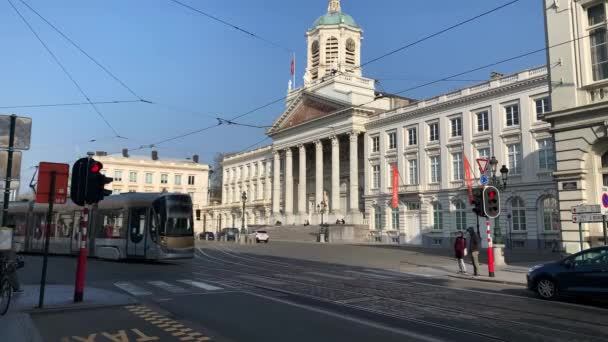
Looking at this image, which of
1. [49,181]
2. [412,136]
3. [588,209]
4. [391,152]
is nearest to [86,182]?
[49,181]

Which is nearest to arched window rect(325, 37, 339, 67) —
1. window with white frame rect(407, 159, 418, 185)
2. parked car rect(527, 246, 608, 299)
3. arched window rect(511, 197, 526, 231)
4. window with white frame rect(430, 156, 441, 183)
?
window with white frame rect(407, 159, 418, 185)

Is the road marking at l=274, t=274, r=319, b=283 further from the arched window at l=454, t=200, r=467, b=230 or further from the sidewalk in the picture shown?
the arched window at l=454, t=200, r=467, b=230

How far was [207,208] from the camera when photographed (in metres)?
102

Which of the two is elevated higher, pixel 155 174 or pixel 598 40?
pixel 155 174

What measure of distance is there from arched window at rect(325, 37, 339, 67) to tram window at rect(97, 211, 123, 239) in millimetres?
60645

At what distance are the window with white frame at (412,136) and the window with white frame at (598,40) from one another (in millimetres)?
35180

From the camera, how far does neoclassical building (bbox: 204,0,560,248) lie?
1713 inches

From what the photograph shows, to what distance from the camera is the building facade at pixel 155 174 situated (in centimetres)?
9194

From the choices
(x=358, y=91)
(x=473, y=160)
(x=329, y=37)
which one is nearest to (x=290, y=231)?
(x=358, y=91)

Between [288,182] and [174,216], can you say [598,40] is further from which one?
[288,182]

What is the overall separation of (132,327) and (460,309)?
6.75 m

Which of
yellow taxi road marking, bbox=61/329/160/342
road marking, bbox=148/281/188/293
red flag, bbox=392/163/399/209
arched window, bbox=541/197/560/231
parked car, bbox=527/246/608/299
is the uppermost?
red flag, bbox=392/163/399/209

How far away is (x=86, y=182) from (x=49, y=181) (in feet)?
2.39

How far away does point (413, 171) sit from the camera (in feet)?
184
